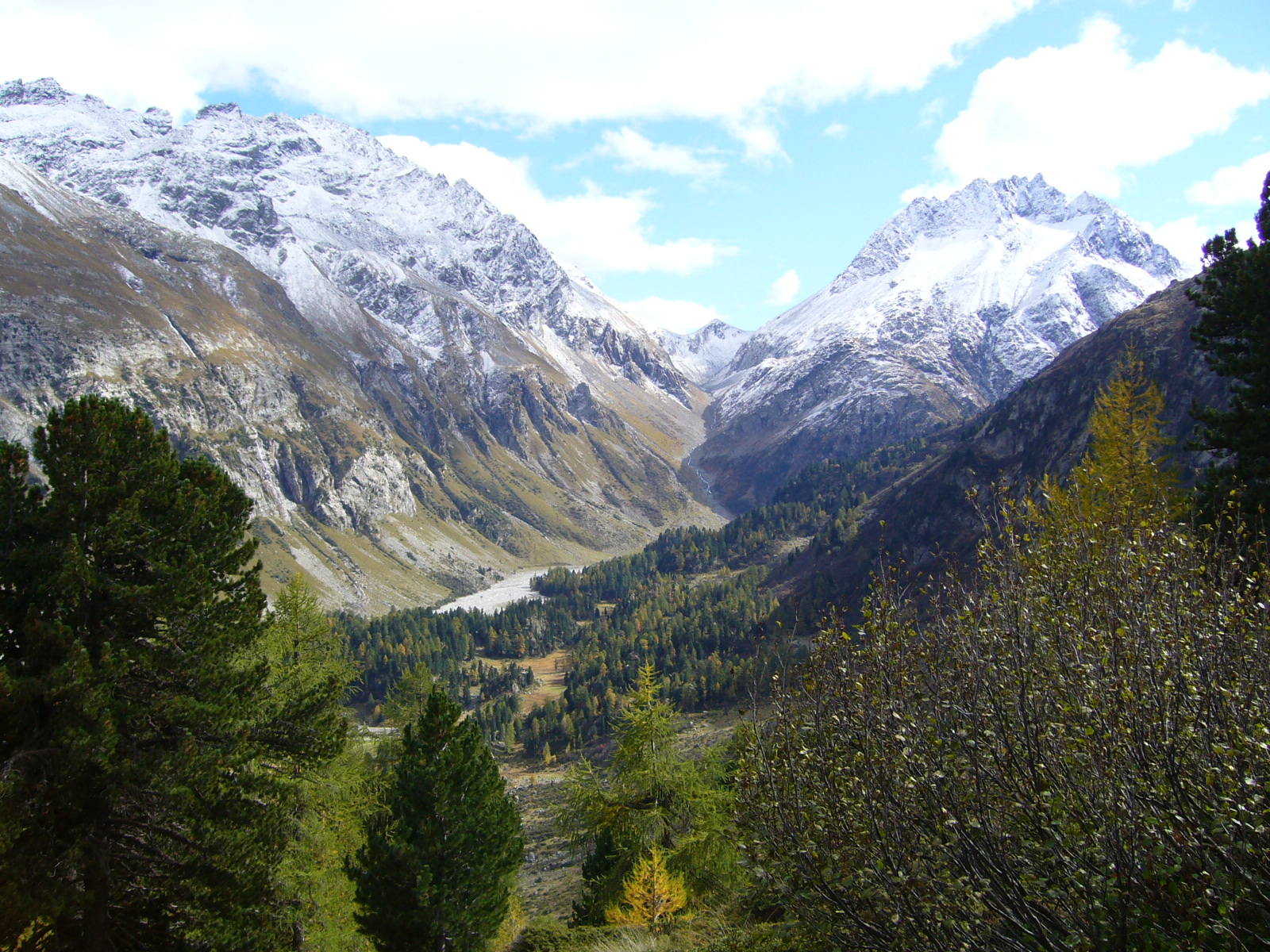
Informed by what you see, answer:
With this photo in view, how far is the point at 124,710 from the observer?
1403cm

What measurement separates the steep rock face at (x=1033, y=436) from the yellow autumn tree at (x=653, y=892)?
10266 centimetres

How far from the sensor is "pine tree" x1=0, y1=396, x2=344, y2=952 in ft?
41.8

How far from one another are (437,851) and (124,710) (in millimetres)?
12721

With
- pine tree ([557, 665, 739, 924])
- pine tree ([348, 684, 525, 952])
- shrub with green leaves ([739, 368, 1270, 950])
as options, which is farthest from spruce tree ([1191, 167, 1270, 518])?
pine tree ([348, 684, 525, 952])

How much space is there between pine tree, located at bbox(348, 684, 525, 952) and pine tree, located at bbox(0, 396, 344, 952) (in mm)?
6500

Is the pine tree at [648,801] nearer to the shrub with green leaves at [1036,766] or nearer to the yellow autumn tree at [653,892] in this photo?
the yellow autumn tree at [653,892]

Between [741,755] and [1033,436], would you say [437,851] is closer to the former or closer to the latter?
[741,755]

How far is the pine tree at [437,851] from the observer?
2275 cm

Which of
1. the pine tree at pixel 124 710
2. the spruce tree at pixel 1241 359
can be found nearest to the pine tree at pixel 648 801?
the pine tree at pixel 124 710

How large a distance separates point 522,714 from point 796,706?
158665 millimetres

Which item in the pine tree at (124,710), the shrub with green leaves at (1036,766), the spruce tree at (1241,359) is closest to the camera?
the shrub with green leaves at (1036,766)

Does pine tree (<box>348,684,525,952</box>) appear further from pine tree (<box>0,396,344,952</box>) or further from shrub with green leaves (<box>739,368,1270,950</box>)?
shrub with green leaves (<box>739,368,1270,950</box>)

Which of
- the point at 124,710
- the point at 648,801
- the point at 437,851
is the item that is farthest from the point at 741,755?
the point at 648,801

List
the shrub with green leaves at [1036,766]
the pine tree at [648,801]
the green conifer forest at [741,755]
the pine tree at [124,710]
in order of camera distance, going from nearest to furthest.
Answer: the shrub with green leaves at [1036,766] → the green conifer forest at [741,755] → the pine tree at [124,710] → the pine tree at [648,801]
